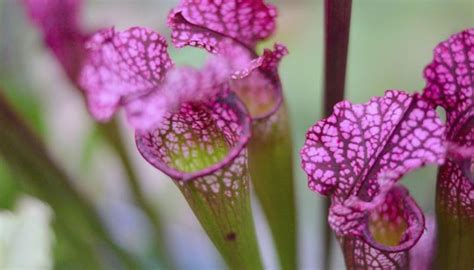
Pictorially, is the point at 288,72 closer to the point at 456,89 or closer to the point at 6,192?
the point at 6,192

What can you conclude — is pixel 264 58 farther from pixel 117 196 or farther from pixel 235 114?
pixel 117 196

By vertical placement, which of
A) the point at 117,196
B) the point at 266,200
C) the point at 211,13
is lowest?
the point at 117,196

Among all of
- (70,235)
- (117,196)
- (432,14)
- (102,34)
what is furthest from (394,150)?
(432,14)

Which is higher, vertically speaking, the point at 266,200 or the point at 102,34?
the point at 102,34

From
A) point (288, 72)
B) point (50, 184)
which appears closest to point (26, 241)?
point (50, 184)

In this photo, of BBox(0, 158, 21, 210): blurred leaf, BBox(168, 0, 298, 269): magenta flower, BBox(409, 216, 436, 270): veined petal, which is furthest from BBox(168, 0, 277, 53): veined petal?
BBox(0, 158, 21, 210): blurred leaf
